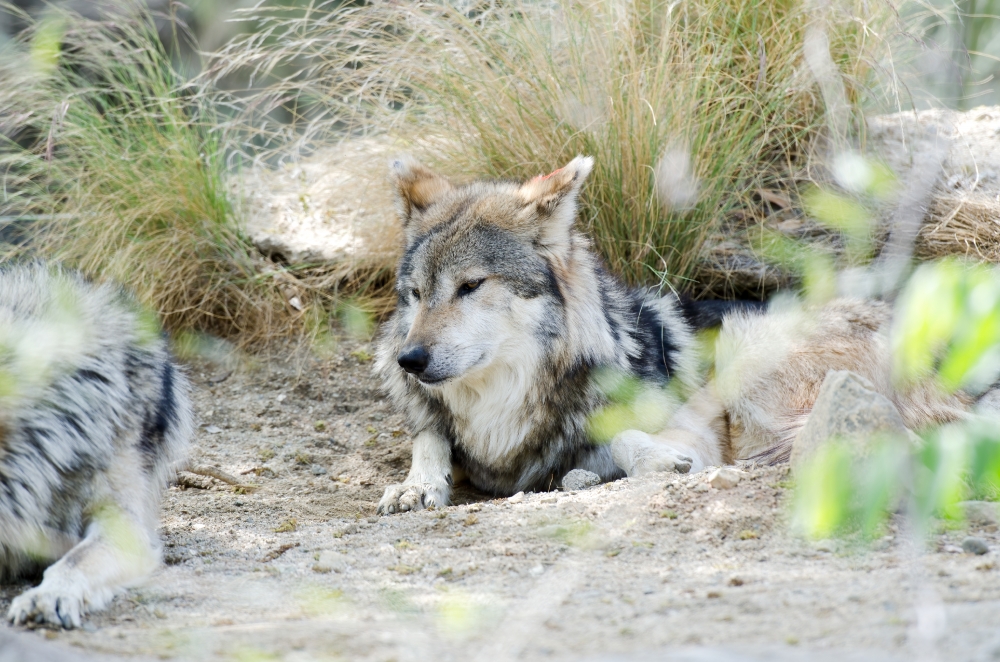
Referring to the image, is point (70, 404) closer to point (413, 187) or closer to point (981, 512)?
point (413, 187)

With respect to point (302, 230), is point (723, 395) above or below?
below

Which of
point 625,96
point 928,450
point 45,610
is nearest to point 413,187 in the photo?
point 625,96

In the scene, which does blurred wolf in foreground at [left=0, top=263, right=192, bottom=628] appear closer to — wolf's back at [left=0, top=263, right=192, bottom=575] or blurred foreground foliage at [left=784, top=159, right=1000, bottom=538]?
wolf's back at [left=0, top=263, right=192, bottom=575]

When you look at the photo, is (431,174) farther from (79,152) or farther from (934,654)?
(934,654)

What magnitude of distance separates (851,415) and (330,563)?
5.36 feet

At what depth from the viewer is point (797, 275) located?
520 cm

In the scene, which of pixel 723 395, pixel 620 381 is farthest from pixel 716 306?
pixel 620 381

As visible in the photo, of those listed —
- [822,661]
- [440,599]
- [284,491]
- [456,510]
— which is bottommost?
[284,491]

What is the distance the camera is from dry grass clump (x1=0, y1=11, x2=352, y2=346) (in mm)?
5449

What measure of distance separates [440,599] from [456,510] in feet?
3.00

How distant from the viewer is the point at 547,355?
151 inches

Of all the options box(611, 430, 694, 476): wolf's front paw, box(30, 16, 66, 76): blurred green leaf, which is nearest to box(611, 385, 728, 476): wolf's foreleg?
Answer: box(611, 430, 694, 476): wolf's front paw

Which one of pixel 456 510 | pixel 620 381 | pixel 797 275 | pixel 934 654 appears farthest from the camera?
pixel 797 275

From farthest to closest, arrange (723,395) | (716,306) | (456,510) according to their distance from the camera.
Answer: (716,306)
(723,395)
(456,510)
